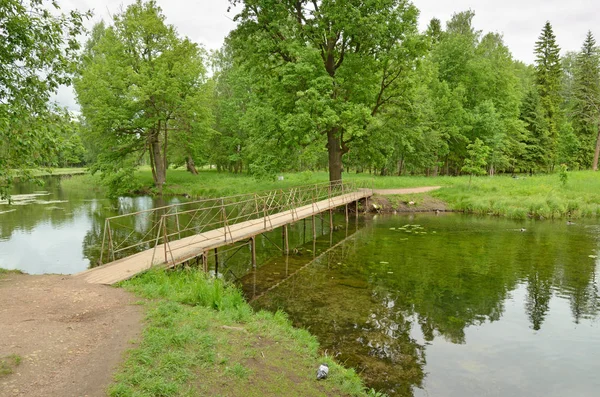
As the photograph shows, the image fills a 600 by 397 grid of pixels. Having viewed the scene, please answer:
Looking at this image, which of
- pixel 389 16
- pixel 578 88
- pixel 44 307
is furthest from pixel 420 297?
pixel 578 88

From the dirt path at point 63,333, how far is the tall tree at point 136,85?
23212mm

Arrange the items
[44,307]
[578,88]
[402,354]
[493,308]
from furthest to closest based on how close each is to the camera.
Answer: [578,88]
[493,308]
[402,354]
[44,307]

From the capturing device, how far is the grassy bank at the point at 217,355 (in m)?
5.61

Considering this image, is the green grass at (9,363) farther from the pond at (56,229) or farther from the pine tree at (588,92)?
the pine tree at (588,92)

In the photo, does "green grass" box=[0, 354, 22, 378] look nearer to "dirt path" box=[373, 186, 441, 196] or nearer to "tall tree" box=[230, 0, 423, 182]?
"tall tree" box=[230, 0, 423, 182]

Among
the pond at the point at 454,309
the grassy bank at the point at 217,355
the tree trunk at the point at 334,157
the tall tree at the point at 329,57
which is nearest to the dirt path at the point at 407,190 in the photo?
the tree trunk at the point at 334,157

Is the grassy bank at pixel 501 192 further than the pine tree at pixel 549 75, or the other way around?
the pine tree at pixel 549 75

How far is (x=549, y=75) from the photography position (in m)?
45.2

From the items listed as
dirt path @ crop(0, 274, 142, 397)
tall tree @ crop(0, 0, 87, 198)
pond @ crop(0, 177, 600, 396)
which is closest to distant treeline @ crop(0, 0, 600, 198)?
tall tree @ crop(0, 0, 87, 198)

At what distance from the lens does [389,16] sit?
23094 millimetres

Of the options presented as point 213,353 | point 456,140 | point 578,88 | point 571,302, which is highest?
point 578,88

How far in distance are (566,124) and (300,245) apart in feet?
159

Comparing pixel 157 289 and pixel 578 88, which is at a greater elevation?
pixel 578 88

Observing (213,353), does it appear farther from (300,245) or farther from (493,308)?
(300,245)
